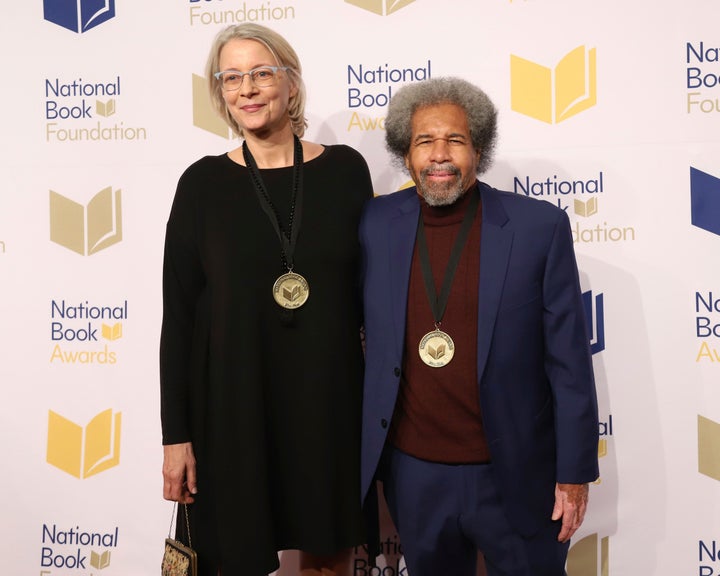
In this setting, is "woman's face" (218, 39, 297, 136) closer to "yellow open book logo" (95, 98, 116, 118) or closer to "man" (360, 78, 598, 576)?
"man" (360, 78, 598, 576)

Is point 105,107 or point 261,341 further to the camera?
point 105,107

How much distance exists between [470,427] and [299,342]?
0.58 metres

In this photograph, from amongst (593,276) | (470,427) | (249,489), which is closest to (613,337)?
(593,276)

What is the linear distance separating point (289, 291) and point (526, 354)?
2.43 ft

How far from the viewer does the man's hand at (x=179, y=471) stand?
2.34 m

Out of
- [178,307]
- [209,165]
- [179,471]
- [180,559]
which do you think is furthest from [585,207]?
[180,559]

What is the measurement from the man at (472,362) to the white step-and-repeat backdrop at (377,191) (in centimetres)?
92

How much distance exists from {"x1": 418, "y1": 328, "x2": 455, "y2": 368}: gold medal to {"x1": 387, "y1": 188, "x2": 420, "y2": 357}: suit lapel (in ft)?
0.23

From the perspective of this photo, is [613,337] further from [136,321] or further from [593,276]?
[136,321]

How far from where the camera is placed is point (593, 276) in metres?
3.03

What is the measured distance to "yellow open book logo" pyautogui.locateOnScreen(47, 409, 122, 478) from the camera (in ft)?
11.3

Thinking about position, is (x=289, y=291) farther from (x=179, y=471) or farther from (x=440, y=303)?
(x=179, y=471)

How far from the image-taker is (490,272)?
208 centimetres

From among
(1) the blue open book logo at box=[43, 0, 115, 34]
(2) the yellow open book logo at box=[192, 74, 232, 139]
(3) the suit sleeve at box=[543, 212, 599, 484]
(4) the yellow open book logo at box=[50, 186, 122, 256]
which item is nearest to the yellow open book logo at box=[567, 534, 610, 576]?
(3) the suit sleeve at box=[543, 212, 599, 484]
